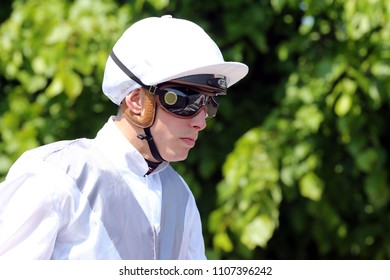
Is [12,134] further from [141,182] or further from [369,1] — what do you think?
[141,182]


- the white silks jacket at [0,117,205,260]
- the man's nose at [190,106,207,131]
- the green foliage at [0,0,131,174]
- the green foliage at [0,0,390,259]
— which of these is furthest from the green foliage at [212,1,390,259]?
the white silks jacket at [0,117,205,260]

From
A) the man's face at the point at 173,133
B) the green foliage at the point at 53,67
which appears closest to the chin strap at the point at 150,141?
the man's face at the point at 173,133

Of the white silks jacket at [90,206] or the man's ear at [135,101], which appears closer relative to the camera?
the white silks jacket at [90,206]

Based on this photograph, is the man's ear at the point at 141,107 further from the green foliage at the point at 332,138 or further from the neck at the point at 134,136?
the green foliage at the point at 332,138

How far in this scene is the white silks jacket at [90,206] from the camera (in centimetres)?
170

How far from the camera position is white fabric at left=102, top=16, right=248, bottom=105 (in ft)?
6.09

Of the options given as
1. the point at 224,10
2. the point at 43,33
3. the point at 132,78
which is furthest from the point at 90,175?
the point at 224,10

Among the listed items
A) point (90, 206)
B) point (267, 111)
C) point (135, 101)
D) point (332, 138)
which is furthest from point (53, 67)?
point (90, 206)

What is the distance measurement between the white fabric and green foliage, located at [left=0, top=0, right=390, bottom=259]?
170 centimetres

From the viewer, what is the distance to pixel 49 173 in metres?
1.75

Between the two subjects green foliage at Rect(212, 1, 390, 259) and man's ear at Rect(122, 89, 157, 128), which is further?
green foliage at Rect(212, 1, 390, 259)

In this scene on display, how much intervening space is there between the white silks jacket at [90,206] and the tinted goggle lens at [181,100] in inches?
4.9

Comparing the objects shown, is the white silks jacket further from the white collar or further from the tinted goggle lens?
the tinted goggle lens

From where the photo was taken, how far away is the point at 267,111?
431 centimetres
